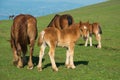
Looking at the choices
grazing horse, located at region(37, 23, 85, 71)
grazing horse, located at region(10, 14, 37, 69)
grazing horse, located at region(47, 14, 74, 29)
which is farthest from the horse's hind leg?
grazing horse, located at region(47, 14, 74, 29)

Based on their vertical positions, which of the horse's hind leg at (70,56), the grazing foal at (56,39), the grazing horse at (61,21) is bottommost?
the horse's hind leg at (70,56)

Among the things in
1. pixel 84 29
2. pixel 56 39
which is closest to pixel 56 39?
pixel 56 39

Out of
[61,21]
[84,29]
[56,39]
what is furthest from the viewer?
[61,21]

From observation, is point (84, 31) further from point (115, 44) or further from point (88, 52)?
point (115, 44)

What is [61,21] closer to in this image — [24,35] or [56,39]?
[24,35]

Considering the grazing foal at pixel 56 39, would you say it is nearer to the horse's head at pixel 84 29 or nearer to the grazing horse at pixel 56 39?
the grazing horse at pixel 56 39

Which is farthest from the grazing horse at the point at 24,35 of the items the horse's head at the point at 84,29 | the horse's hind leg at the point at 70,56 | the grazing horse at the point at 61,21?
the grazing horse at the point at 61,21

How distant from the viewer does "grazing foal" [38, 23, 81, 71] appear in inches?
522

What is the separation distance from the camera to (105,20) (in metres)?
48.0

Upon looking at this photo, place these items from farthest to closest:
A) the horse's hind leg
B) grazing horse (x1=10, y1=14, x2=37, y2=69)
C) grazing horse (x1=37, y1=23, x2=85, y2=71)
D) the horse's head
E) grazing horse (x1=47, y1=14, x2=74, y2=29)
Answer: grazing horse (x1=47, y1=14, x2=74, y2=29), grazing horse (x1=10, y1=14, x2=37, y2=69), the horse's hind leg, the horse's head, grazing horse (x1=37, y1=23, x2=85, y2=71)

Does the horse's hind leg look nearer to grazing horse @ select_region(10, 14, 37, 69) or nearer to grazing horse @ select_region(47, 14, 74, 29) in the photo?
grazing horse @ select_region(10, 14, 37, 69)

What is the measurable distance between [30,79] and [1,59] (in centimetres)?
546

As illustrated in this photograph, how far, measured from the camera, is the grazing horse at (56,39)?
13.3 metres

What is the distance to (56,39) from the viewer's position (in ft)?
43.8
